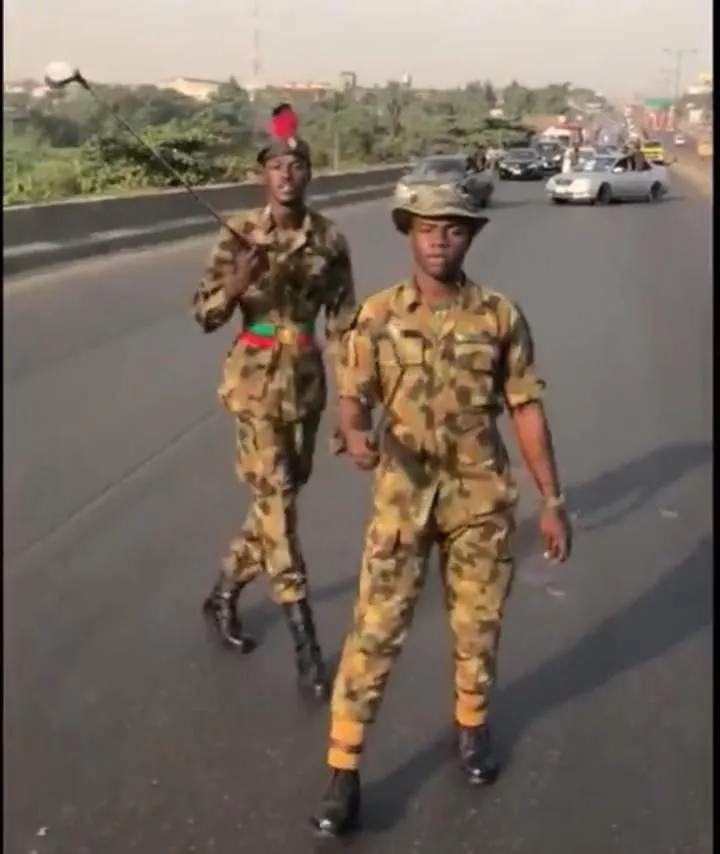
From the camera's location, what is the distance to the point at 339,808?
329 centimetres

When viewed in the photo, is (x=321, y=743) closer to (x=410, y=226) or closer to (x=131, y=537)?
(x=410, y=226)

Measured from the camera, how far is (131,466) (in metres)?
6.90

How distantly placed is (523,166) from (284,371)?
1420 inches

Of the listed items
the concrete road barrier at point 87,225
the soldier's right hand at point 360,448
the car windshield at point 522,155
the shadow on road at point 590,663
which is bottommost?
the shadow on road at point 590,663

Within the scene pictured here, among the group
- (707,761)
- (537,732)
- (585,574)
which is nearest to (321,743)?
(537,732)

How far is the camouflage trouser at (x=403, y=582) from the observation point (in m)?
3.33

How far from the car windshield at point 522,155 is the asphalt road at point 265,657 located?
3004 cm

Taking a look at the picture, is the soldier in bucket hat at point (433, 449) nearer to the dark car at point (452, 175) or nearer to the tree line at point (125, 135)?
the dark car at point (452, 175)

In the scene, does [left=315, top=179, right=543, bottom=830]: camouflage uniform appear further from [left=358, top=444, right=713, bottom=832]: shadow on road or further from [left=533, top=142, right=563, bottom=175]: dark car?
[left=533, top=142, right=563, bottom=175]: dark car

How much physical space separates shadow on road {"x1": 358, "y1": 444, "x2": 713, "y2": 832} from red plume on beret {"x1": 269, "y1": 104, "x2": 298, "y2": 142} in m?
1.60

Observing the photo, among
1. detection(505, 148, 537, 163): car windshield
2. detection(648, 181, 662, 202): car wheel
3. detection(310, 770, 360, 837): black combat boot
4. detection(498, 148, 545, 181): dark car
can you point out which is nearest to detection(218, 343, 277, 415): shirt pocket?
detection(310, 770, 360, 837): black combat boot

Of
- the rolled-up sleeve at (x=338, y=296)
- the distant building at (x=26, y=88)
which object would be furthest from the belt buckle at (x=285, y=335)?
the distant building at (x=26, y=88)

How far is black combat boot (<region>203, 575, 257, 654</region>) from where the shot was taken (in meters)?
4.47

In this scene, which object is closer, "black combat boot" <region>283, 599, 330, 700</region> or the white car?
"black combat boot" <region>283, 599, 330, 700</region>
